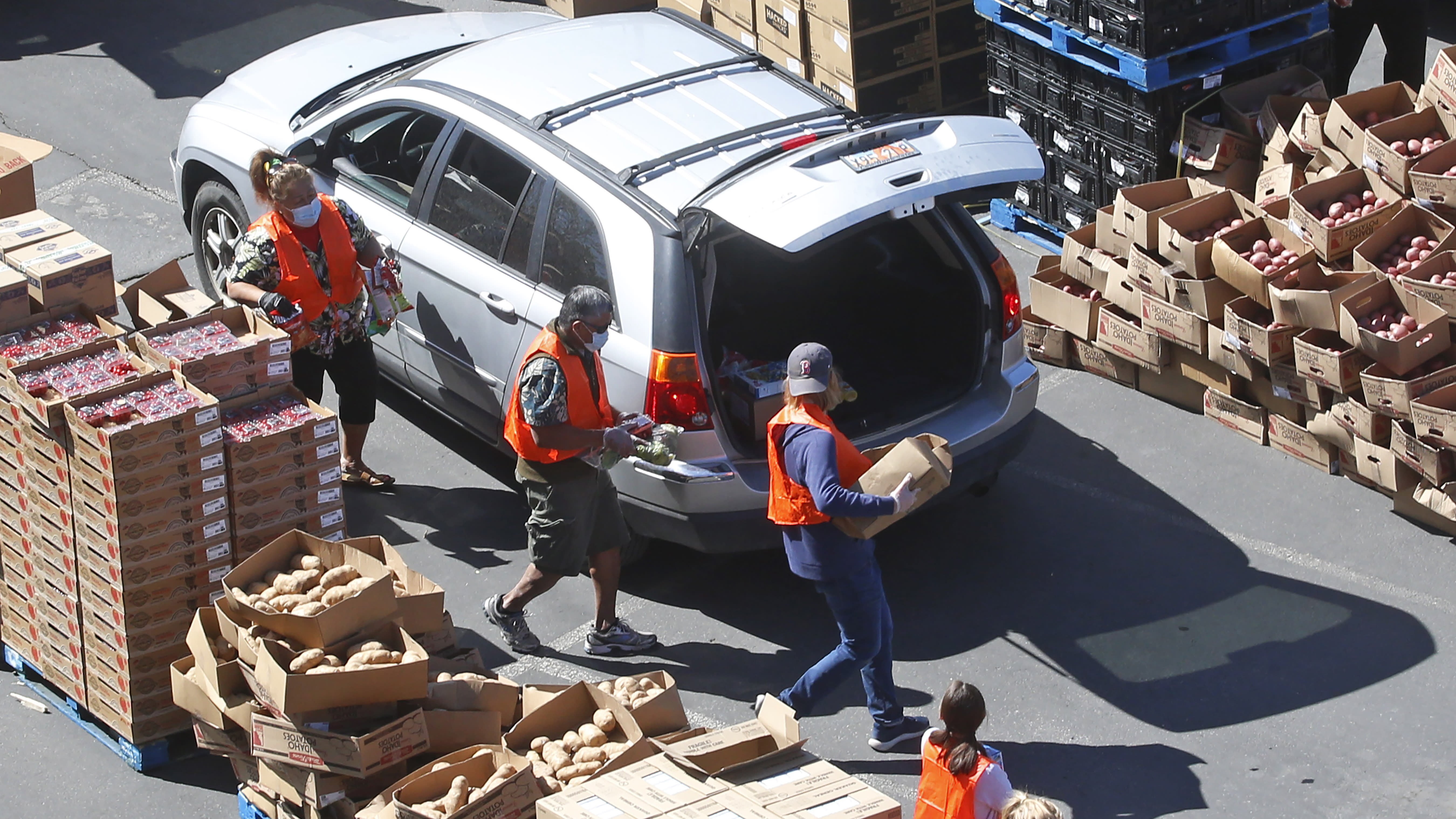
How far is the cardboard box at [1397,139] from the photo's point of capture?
8531 millimetres

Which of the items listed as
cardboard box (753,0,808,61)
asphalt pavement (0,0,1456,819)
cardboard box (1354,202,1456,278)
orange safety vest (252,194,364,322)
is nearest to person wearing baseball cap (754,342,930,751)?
asphalt pavement (0,0,1456,819)

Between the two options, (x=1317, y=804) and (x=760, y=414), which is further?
(x=760, y=414)

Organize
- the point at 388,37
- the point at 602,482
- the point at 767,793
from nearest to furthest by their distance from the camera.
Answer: the point at 767,793 < the point at 602,482 < the point at 388,37

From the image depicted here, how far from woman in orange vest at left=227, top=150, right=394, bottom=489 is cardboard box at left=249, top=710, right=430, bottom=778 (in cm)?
248

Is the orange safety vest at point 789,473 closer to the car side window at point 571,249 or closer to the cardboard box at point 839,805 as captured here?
the cardboard box at point 839,805

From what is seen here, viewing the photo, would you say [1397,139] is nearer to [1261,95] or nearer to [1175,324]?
[1261,95]

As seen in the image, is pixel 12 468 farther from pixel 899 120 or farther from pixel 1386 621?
pixel 1386 621

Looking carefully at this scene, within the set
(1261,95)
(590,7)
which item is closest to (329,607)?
(1261,95)

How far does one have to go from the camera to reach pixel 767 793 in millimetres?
5453

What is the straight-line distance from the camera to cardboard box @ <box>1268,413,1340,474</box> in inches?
326

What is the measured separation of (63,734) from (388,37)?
4744mm

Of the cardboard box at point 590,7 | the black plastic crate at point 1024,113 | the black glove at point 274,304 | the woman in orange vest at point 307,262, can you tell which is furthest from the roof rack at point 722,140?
the cardboard box at point 590,7

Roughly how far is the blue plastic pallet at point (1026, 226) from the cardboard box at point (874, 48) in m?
1.29

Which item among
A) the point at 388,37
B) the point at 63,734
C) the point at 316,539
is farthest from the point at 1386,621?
the point at 388,37
